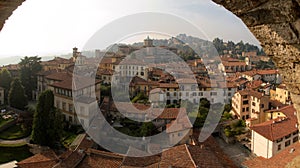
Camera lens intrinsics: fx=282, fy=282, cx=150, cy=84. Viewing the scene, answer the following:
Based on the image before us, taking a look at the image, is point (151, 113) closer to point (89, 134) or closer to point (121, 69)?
point (89, 134)

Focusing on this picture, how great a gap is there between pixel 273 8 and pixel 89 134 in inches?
450

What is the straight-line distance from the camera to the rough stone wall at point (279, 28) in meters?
1.29

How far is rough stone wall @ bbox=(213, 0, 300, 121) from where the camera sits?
1286mm

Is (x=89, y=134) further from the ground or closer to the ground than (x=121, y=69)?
closer to the ground

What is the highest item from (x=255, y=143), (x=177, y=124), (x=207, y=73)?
(x=207, y=73)

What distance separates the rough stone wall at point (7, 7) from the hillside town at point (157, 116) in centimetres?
684

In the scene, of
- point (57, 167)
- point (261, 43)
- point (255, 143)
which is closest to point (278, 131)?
point (255, 143)

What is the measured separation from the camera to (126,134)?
1261cm

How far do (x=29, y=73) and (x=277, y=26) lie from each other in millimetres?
→ 21017

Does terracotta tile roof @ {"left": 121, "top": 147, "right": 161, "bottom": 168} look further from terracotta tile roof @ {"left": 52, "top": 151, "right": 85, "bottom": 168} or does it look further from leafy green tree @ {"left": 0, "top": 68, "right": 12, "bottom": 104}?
leafy green tree @ {"left": 0, "top": 68, "right": 12, "bottom": 104}

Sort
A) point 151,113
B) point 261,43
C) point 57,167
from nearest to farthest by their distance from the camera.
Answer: point 261,43 < point 57,167 < point 151,113

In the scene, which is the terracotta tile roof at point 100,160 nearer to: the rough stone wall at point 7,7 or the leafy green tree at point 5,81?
the rough stone wall at point 7,7

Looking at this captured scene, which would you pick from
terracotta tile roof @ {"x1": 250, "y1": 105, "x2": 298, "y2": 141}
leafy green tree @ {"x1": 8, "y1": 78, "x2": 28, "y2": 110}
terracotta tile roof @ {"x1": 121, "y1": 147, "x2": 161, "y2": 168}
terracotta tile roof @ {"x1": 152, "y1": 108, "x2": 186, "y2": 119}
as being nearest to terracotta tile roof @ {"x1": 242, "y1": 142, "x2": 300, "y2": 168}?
terracotta tile roof @ {"x1": 250, "y1": 105, "x2": 298, "y2": 141}

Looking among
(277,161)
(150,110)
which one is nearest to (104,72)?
(150,110)
